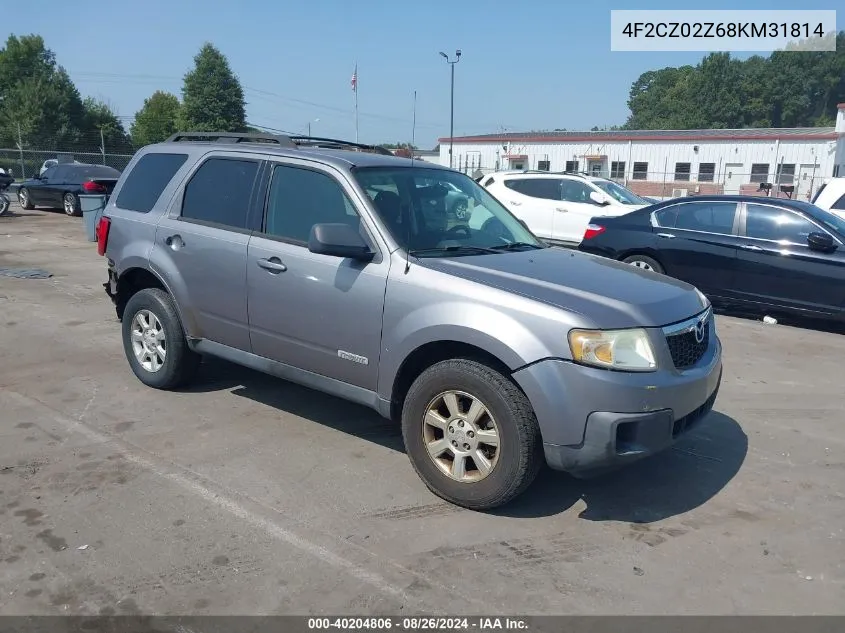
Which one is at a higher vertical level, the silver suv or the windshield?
the windshield

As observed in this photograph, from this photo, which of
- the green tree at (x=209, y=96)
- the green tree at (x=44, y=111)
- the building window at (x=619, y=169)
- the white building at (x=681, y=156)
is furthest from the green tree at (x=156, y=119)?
the building window at (x=619, y=169)

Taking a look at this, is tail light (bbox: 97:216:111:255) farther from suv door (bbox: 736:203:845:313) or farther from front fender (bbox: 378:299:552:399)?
suv door (bbox: 736:203:845:313)

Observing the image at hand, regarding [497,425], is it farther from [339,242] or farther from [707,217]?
[707,217]

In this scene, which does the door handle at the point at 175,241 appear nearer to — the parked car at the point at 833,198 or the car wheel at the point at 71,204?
the parked car at the point at 833,198

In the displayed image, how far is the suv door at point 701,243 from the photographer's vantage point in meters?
8.63

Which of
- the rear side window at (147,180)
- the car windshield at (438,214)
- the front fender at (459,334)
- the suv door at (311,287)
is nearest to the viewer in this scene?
the front fender at (459,334)

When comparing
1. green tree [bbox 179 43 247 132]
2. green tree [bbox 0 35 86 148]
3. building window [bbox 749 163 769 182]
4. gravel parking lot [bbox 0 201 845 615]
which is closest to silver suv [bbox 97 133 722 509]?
gravel parking lot [bbox 0 201 845 615]

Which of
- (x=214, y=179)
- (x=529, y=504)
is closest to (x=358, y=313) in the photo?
(x=529, y=504)

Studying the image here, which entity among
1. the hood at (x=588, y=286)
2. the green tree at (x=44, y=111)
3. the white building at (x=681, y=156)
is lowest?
the hood at (x=588, y=286)

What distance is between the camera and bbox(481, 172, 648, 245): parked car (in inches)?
531

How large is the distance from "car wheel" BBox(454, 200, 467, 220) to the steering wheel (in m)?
0.09

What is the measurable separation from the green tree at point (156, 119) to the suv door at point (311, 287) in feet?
227

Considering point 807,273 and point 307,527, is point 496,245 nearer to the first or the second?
point 307,527

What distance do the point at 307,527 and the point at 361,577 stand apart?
0.53 m
